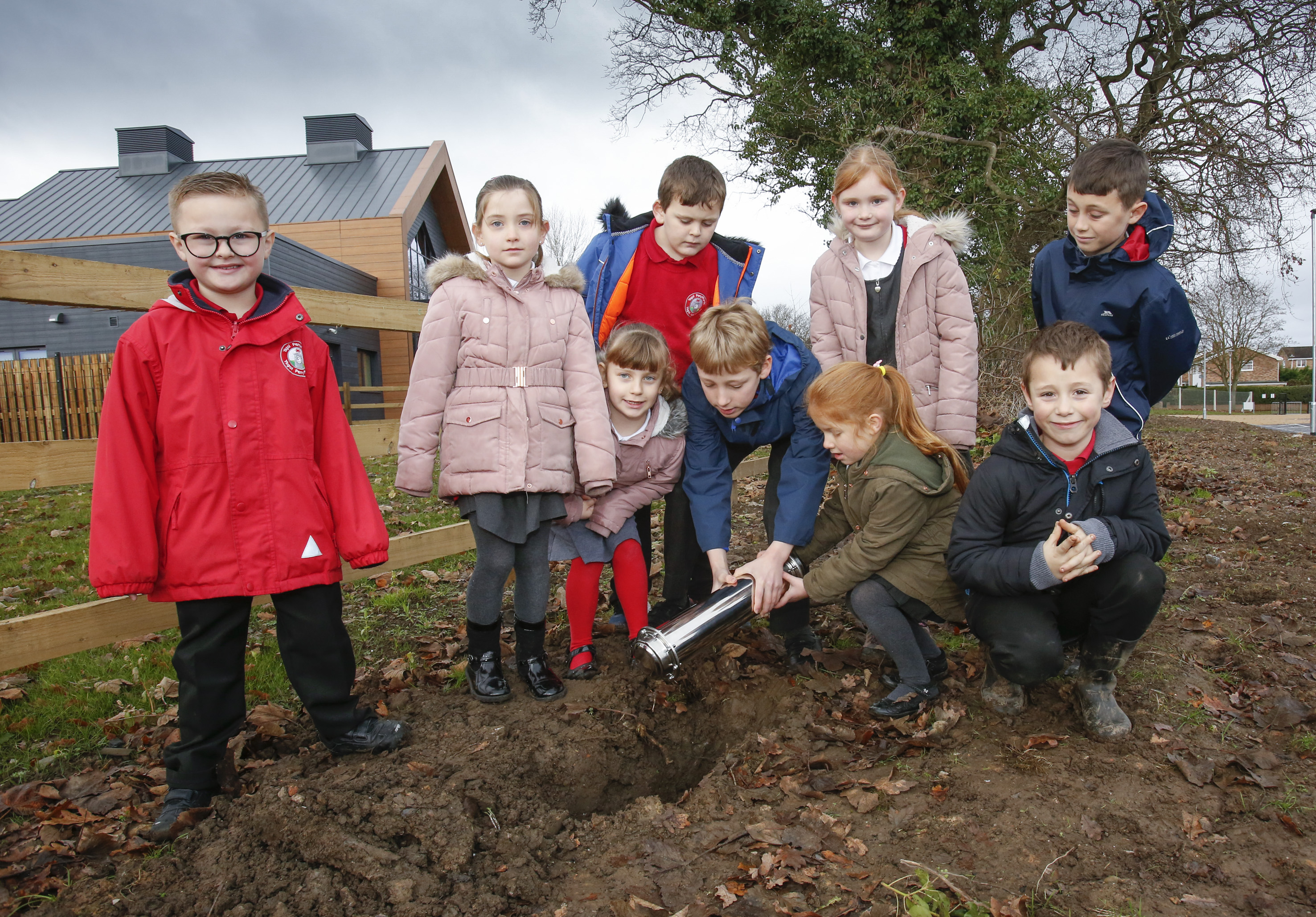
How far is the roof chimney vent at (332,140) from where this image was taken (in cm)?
2552

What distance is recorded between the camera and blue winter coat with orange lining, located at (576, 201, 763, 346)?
385cm

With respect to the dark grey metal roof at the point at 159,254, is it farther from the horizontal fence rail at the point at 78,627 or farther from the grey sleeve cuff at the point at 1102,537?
the grey sleeve cuff at the point at 1102,537

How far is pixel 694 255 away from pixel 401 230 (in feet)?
69.7

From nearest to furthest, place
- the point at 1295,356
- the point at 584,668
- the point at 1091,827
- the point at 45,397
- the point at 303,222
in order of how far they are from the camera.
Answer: the point at 1091,827
the point at 584,668
the point at 45,397
the point at 303,222
the point at 1295,356

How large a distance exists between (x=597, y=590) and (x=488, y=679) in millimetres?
607

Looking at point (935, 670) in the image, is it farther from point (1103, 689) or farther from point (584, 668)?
point (584, 668)

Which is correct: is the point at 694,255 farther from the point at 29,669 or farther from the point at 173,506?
the point at 29,669

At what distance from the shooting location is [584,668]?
348 cm

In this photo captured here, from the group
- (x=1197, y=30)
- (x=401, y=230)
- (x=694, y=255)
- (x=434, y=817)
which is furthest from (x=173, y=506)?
(x=401, y=230)

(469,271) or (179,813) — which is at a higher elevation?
(469,271)

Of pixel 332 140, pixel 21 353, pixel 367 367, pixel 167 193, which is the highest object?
pixel 332 140

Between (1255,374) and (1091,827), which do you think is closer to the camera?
(1091,827)

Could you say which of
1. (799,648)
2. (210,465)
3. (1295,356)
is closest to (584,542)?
(799,648)

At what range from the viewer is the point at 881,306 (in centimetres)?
361
